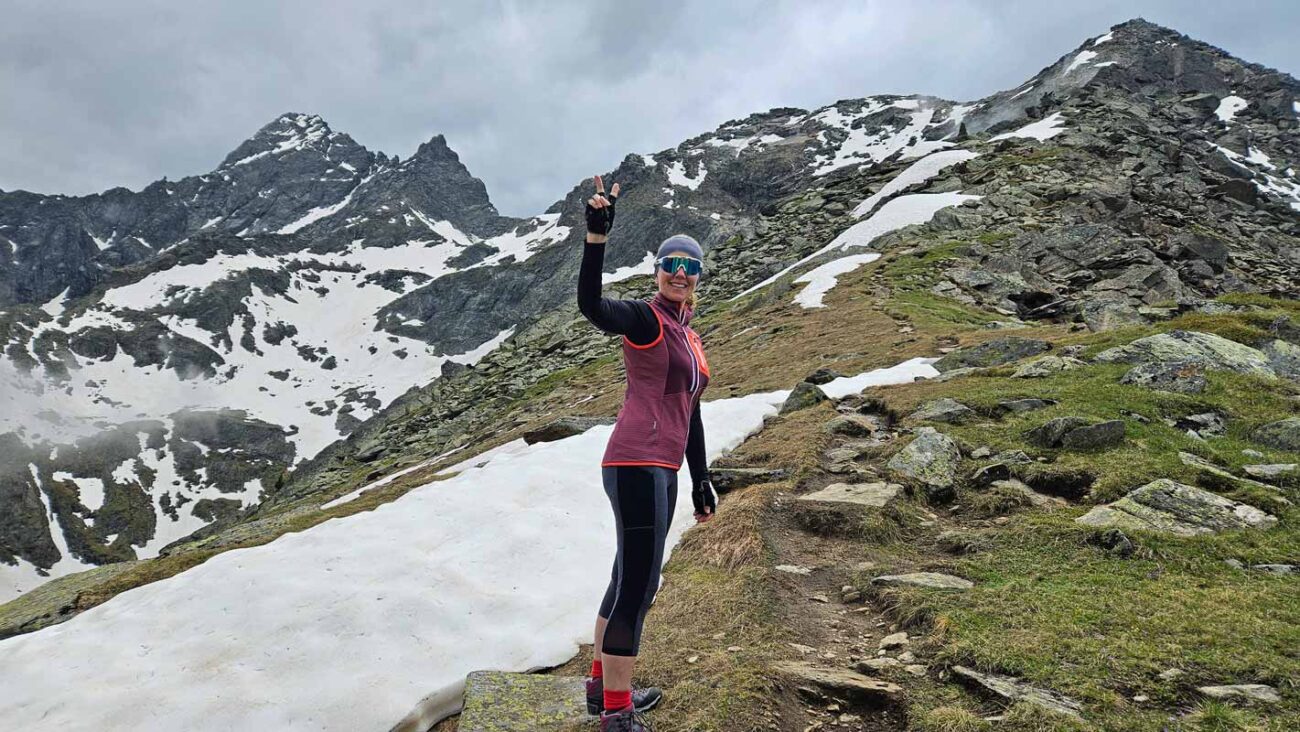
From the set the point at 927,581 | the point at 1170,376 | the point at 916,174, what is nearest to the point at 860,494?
the point at 927,581

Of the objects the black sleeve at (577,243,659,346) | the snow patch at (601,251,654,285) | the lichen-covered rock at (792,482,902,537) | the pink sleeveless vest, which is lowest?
the lichen-covered rock at (792,482,902,537)

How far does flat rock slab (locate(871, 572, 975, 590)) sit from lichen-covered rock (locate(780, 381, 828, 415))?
356 inches

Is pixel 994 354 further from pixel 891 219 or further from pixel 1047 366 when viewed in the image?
pixel 891 219

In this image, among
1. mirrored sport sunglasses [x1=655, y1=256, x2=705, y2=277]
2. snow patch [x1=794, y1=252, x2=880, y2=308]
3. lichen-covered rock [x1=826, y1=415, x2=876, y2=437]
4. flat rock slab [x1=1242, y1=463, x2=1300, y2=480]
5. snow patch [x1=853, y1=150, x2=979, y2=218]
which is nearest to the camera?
mirrored sport sunglasses [x1=655, y1=256, x2=705, y2=277]

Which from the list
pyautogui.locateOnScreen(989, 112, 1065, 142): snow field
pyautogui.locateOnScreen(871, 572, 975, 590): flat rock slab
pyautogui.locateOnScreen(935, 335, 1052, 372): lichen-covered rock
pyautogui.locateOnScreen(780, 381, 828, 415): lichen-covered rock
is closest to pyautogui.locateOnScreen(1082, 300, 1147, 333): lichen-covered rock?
pyautogui.locateOnScreen(935, 335, 1052, 372): lichen-covered rock

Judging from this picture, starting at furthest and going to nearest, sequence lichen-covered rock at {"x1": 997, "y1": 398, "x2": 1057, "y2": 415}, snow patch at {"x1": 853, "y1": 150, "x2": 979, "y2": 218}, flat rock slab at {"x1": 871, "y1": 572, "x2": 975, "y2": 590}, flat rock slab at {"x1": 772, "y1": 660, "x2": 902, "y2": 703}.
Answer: snow patch at {"x1": 853, "y1": 150, "x2": 979, "y2": 218}
lichen-covered rock at {"x1": 997, "y1": 398, "x2": 1057, "y2": 415}
flat rock slab at {"x1": 871, "y1": 572, "x2": 975, "y2": 590}
flat rock slab at {"x1": 772, "y1": 660, "x2": 902, "y2": 703}

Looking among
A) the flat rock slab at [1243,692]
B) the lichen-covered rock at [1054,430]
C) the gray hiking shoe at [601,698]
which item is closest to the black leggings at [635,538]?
the gray hiking shoe at [601,698]

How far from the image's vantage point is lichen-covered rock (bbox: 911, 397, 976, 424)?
12734 mm

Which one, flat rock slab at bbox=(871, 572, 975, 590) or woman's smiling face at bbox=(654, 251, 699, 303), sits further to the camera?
flat rock slab at bbox=(871, 572, 975, 590)

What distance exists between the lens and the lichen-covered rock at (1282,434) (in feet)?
30.9

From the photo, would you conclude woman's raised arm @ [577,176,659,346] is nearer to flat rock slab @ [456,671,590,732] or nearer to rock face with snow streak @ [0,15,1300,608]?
flat rock slab @ [456,671,590,732]

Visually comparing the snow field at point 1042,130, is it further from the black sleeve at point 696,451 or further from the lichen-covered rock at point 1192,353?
the black sleeve at point 696,451

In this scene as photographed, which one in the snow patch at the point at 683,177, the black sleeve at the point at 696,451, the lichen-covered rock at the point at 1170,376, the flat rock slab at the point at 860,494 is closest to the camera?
the black sleeve at the point at 696,451

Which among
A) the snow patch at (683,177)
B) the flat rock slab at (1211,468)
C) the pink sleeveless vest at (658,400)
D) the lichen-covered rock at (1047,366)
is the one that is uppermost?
the snow patch at (683,177)
